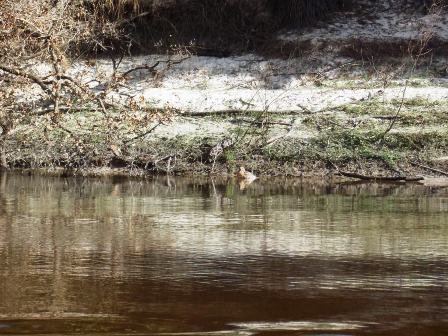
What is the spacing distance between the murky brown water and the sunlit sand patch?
0.06ft

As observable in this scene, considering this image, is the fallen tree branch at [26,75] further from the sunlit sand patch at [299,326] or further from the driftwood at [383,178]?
the sunlit sand patch at [299,326]

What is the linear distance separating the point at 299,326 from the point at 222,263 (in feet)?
6.86

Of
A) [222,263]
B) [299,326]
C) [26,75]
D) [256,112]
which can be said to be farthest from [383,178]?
[299,326]

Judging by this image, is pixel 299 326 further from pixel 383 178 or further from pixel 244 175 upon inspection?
pixel 244 175

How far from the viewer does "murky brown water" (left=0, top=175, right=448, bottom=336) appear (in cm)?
619

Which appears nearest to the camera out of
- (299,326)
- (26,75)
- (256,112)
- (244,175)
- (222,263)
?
(299,326)

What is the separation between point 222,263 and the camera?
8102mm

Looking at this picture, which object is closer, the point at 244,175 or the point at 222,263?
the point at 222,263

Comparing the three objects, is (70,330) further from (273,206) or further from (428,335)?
(273,206)

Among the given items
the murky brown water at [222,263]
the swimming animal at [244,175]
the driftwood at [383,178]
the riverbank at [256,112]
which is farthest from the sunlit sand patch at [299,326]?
the swimming animal at [244,175]

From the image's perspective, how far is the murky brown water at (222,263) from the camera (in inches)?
244

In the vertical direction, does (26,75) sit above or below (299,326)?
above

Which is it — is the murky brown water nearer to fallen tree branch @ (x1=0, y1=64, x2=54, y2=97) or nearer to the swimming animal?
the swimming animal

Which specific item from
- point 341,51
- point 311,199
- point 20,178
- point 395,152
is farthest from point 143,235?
point 341,51
